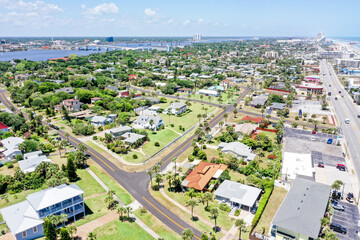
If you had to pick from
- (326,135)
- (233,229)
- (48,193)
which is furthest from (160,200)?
(326,135)

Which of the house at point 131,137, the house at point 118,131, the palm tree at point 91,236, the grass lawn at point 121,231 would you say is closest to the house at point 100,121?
the house at point 118,131

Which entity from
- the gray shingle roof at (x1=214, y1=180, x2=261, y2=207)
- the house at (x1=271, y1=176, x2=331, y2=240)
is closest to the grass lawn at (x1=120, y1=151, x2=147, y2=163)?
the gray shingle roof at (x1=214, y1=180, x2=261, y2=207)

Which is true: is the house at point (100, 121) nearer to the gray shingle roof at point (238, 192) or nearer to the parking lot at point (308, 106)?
the gray shingle roof at point (238, 192)

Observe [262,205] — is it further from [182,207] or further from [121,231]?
[121,231]

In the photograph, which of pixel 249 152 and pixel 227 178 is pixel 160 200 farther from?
pixel 249 152

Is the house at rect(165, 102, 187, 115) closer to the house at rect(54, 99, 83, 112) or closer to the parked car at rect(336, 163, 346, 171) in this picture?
the house at rect(54, 99, 83, 112)

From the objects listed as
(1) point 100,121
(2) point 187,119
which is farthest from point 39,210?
(2) point 187,119
